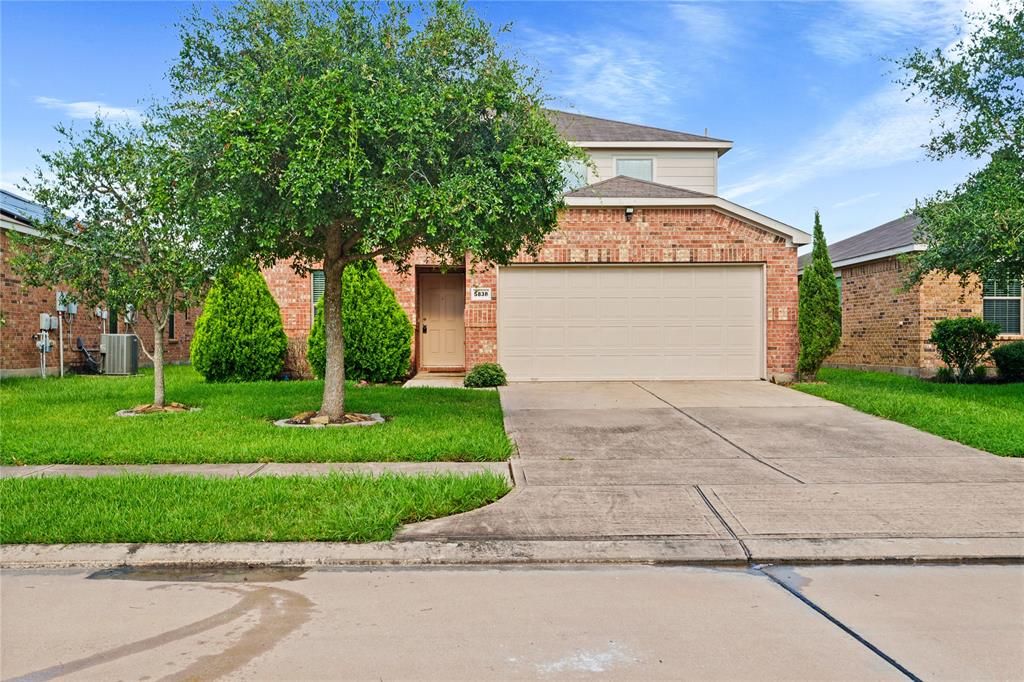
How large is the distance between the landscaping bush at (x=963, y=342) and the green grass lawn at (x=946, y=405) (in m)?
0.82

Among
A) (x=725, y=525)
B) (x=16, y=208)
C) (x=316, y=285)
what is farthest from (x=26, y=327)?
(x=725, y=525)

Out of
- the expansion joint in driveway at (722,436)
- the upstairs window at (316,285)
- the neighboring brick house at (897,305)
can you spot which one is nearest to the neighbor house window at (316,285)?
the upstairs window at (316,285)

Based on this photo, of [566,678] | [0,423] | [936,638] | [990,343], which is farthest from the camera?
[990,343]

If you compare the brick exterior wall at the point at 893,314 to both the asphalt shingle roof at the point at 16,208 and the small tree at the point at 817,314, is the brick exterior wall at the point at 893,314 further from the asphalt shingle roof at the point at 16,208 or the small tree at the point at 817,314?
the asphalt shingle roof at the point at 16,208

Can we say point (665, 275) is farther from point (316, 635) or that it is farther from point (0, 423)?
point (316, 635)

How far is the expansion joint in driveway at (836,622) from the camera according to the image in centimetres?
343

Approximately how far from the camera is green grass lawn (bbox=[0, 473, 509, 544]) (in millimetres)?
5230

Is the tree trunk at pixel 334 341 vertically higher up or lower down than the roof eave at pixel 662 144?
lower down

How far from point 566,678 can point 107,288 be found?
1007 cm

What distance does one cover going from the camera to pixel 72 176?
35.8 ft

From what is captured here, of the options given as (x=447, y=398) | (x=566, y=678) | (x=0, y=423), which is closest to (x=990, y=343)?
(x=447, y=398)

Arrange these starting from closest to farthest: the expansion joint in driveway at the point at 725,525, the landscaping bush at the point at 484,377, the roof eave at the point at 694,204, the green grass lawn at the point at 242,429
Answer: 1. the expansion joint in driveway at the point at 725,525
2. the green grass lawn at the point at 242,429
3. the landscaping bush at the point at 484,377
4. the roof eave at the point at 694,204

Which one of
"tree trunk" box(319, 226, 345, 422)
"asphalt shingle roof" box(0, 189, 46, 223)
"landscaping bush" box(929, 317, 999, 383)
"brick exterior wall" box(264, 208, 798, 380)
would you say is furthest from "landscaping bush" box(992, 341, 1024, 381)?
"asphalt shingle roof" box(0, 189, 46, 223)

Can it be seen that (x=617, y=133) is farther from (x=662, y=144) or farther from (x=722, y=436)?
(x=722, y=436)
